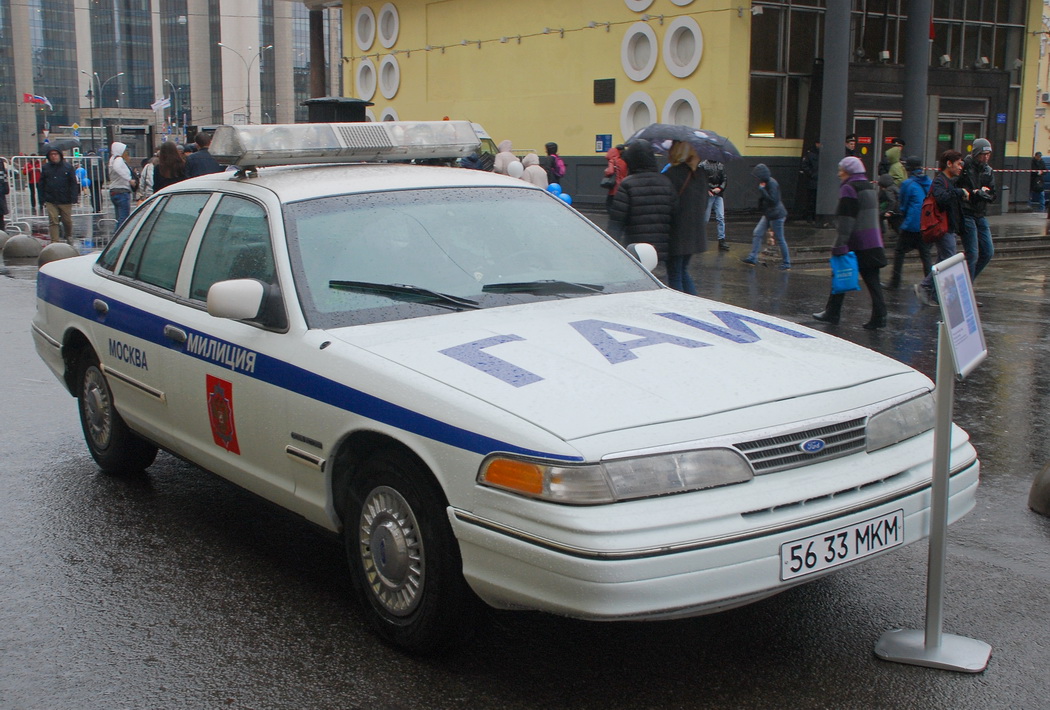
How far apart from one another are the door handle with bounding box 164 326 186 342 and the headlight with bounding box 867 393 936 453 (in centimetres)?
285

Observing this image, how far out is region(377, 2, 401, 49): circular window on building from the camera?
34.8 m

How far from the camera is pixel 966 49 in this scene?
92.1 ft

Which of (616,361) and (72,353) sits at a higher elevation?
(616,361)

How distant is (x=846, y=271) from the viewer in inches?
425

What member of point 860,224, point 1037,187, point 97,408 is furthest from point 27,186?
point 1037,187

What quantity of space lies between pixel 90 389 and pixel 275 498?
2.06 metres

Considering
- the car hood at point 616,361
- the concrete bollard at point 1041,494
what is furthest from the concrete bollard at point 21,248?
the concrete bollard at point 1041,494

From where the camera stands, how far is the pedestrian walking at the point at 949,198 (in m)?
12.4

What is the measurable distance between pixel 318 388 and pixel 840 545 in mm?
1837

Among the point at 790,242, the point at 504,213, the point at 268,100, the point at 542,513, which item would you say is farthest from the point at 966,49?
the point at 268,100

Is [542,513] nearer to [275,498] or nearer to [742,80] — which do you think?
[275,498]

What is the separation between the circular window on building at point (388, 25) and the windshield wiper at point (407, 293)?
105ft

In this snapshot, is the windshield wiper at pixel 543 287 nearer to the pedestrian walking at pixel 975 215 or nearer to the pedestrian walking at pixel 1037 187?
the pedestrian walking at pixel 975 215

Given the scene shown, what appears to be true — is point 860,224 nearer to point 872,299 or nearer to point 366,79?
point 872,299
